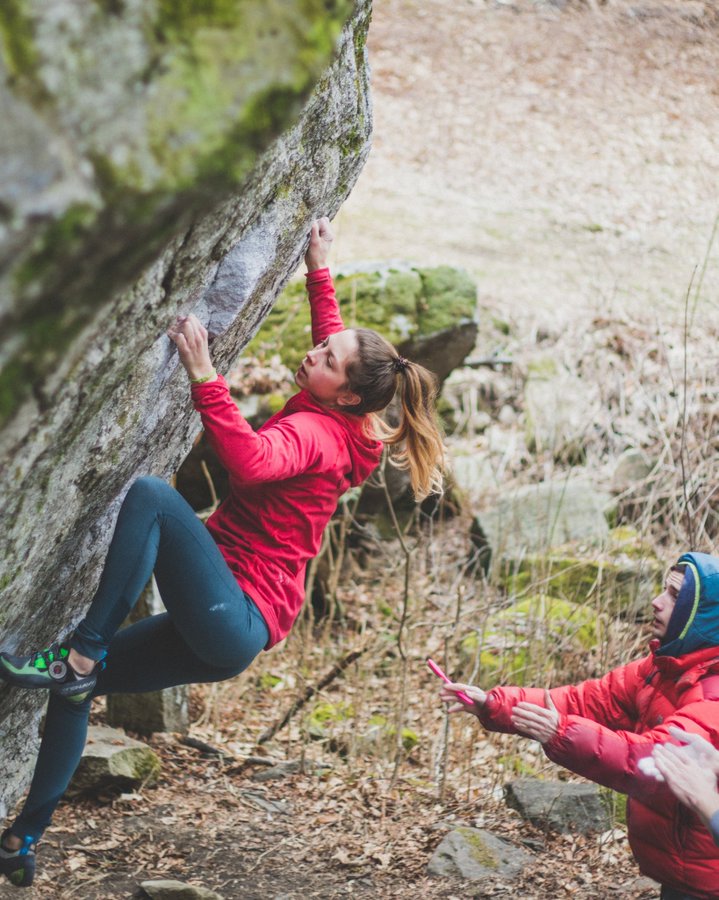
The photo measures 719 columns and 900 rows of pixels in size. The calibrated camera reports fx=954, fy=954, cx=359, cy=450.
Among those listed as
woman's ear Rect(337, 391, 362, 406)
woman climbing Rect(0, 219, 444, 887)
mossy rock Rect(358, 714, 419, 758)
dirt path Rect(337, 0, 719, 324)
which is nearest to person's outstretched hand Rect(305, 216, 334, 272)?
woman climbing Rect(0, 219, 444, 887)

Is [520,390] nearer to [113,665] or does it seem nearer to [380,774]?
[380,774]

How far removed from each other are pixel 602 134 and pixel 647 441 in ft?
30.5

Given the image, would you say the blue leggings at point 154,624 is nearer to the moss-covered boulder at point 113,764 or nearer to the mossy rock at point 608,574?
the moss-covered boulder at point 113,764

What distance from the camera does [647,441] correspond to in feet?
29.3

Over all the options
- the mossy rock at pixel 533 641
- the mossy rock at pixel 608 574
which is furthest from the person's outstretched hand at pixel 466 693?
the mossy rock at pixel 608 574

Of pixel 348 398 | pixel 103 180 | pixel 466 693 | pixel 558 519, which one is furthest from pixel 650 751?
pixel 558 519

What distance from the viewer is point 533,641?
590 centimetres

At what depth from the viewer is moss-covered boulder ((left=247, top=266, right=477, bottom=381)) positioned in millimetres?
7539

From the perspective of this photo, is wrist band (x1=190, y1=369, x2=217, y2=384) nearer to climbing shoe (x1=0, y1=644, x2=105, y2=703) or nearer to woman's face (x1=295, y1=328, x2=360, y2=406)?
woman's face (x1=295, y1=328, x2=360, y2=406)

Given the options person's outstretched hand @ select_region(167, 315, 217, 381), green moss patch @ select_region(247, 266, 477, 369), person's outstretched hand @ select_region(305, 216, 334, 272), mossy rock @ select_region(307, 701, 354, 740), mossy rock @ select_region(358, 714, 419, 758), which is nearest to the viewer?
person's outstretched hand @ select_region(167, 315, 217, 381)

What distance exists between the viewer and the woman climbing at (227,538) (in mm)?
3006

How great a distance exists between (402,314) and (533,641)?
2972 millimetres

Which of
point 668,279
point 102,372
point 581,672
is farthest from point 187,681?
point 668,279

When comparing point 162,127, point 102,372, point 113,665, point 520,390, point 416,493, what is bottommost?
point 520,390
